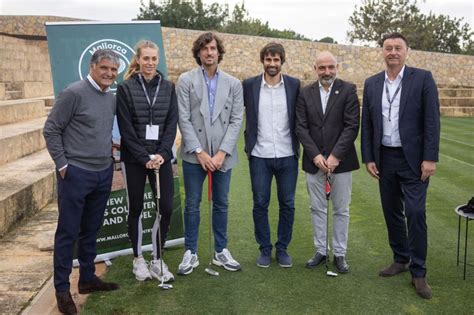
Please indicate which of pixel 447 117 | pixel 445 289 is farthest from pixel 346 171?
pixel 447 117

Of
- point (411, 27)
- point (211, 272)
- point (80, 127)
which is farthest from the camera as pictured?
point (411, 27)

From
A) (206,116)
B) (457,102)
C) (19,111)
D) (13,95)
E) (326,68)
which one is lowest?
(457,102)

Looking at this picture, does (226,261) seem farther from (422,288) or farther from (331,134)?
(422,288)

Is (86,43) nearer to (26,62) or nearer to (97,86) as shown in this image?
(97,86)

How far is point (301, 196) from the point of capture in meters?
6.72

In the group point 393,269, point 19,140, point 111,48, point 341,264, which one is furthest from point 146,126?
point 19,140

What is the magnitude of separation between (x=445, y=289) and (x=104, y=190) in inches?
95.8

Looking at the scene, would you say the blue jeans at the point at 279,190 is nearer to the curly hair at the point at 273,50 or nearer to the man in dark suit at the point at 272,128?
the man in dark suit at the point at 272,128

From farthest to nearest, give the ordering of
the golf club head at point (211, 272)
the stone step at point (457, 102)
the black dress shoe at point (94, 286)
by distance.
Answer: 1. the stone step at point (457, 102)
2. the golf club head at point (211, 272)
3. the black dress shoe at point (94, 286)

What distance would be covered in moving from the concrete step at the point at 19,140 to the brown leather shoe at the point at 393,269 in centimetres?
455

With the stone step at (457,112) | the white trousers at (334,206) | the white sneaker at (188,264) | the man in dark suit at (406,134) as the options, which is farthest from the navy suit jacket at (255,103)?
the stone step at (457,112)

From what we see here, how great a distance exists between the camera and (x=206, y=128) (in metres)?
4.06

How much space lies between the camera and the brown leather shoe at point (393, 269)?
13.3ft

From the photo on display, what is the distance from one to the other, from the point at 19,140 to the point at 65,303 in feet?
13.4
